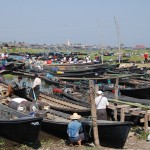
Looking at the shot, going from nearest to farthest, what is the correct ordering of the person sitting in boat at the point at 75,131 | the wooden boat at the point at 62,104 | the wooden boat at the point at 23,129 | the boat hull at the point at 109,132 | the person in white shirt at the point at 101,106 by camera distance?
the boat hull at the point at 109,132
the wooden boat at the point at 23,129
the person sitting in boat at the point at 75,131
the person in white shirt at the point at 101,106
the wooden boat at the point at 62,104

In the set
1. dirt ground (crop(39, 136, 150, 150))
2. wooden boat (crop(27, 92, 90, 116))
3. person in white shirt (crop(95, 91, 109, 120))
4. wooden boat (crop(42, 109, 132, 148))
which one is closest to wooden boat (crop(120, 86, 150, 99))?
wooden boat (crop(27, 92, 90, 116))

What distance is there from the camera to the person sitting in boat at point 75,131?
1063cm

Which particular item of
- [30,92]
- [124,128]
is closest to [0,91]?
[30,92]

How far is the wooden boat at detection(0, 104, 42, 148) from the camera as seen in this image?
10258mm

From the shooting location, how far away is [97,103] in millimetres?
12242

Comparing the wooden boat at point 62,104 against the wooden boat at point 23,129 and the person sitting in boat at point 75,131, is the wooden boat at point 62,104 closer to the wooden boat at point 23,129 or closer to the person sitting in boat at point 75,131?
the person sitting in boat at point 75,131

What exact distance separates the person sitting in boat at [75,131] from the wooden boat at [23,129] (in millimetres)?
965

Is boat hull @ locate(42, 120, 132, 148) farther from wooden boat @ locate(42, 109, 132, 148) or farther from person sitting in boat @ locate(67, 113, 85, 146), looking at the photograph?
person sitting in boat @ locate(67, 113, 85, 146)

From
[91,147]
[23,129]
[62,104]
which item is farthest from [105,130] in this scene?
[62,104]

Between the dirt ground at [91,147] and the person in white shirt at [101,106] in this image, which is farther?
the person in white shirt at [101,106]

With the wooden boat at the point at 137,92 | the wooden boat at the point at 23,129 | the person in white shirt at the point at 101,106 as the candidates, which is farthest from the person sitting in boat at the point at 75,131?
the wooden boat at the point at 137,92

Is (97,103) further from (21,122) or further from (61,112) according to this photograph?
(21,122)

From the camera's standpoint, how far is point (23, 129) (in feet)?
34.1

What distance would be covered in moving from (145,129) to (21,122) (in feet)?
14.5
